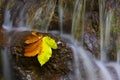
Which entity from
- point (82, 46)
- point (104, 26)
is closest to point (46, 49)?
point (82, 46)

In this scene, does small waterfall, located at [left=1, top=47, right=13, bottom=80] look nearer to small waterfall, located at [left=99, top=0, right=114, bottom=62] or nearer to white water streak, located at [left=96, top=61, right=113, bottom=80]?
white water streak, located at [left=96, top=61, right=113, bottom=80]

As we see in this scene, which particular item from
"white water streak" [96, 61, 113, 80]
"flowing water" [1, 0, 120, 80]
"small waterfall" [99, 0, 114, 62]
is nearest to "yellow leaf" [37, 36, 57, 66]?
"flowing water" [1, 0, 120, 80]

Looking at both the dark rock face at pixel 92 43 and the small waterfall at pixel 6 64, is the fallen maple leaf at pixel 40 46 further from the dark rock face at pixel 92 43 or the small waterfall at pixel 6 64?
the dark rock face at pixel 92 43

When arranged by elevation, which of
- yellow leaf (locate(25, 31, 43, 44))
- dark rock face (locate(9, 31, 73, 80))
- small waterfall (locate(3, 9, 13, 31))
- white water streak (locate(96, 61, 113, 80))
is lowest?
white water streak (locate(96, 61, 113, 80))

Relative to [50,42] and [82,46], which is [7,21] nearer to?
[50,42]

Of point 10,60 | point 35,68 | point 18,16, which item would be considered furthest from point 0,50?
point 18,16

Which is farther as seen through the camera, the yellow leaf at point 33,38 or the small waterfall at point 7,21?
the small waterfall at point 7,21

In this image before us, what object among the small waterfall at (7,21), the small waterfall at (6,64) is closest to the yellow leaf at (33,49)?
the small waterfall at (6,64)
